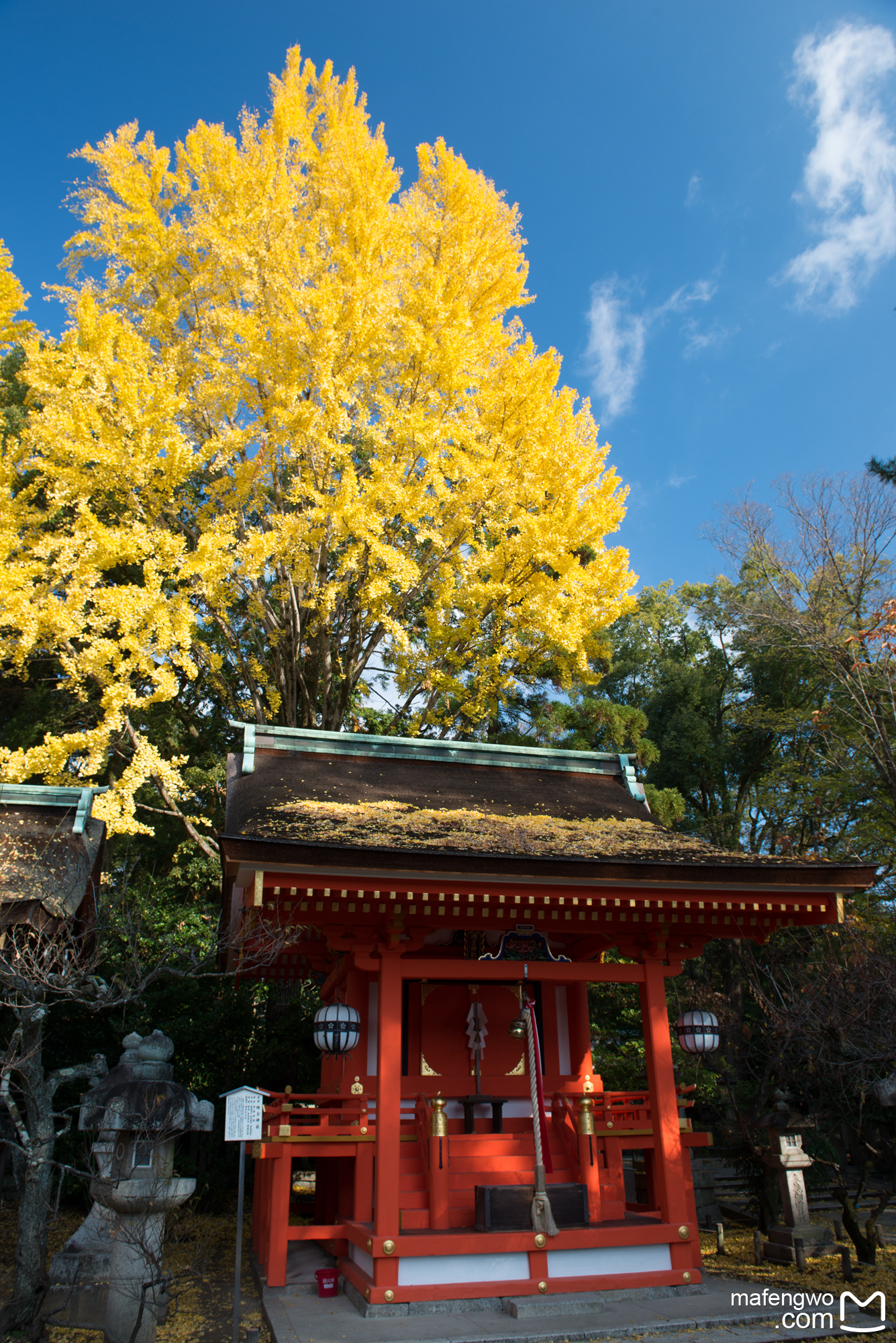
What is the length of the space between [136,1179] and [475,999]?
3.22 meters

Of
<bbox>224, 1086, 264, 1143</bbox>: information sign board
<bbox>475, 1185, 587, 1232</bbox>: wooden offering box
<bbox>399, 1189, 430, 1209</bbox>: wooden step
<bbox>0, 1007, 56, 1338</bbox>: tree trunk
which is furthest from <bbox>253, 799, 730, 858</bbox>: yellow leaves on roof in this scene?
<bbox>399, 1189, 430, 1209</bbox>: wooden step

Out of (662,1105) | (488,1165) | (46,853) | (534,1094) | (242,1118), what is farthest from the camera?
(46,853)

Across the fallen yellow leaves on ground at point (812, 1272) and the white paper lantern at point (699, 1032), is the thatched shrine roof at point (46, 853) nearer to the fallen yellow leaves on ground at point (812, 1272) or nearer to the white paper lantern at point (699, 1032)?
the white paper lantern at point (699, 1032)

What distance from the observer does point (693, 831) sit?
62.2 feet

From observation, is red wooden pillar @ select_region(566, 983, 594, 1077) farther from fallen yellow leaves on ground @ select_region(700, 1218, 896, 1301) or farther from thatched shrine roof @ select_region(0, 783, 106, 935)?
thatched shrine roof @ select_region(0, 783, 106, 935)

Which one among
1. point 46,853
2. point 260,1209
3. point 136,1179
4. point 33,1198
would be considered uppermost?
point 46,853

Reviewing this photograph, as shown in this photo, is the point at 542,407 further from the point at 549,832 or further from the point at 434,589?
the point at 549,832

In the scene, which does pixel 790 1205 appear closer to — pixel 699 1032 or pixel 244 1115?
pixel 699 1032

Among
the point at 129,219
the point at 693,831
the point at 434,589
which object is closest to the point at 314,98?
the point at 129,219

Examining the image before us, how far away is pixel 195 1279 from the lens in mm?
6629

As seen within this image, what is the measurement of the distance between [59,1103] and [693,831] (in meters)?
14.6

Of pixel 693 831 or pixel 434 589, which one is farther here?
pixel 693 831

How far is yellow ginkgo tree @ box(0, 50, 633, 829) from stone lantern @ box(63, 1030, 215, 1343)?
16.5 feet

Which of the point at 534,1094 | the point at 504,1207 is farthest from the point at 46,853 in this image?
the point at 504,1207
